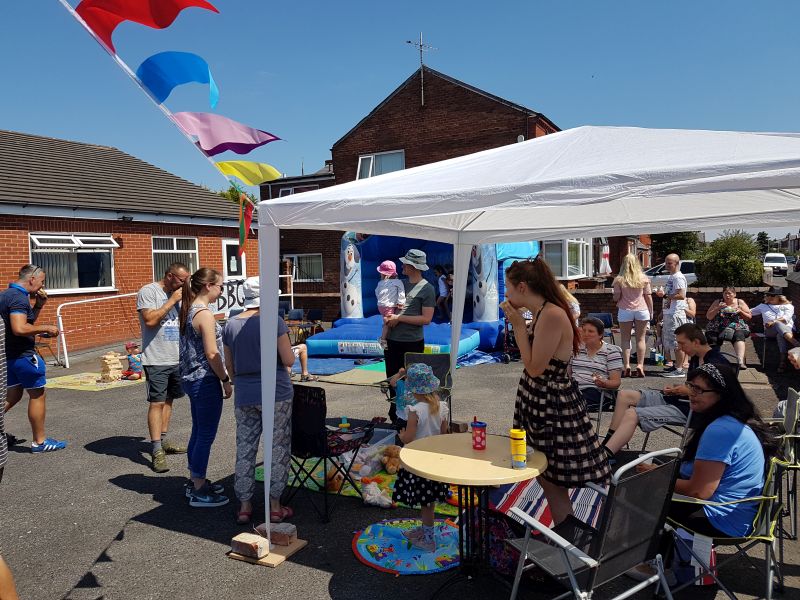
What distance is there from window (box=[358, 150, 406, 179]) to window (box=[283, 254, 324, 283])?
4.97 meters

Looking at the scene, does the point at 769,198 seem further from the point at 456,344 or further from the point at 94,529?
the point at 94,529

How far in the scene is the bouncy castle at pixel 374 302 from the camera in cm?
1088

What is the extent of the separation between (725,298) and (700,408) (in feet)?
20.3

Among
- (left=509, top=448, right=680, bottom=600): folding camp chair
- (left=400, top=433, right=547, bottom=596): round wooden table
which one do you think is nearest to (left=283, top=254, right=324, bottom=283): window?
(left=400, top=433, right=547, bottom=596): round wooden table

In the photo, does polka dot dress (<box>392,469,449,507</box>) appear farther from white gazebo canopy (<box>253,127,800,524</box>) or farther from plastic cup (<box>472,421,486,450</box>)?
white gazebo canopy (<box>253,127,800,524</box>)

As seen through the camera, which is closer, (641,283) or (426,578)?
(426,578)

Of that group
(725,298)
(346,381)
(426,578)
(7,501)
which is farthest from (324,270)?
(426,578)

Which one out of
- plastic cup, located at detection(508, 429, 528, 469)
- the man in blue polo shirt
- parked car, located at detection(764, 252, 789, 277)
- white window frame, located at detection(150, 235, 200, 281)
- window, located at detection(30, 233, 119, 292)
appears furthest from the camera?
parked car, located at detection(764, 252, 789, 277)

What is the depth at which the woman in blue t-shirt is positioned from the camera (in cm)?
297

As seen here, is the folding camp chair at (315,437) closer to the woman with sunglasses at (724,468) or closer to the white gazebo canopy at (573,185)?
the white gazebo canopy at (573,185)

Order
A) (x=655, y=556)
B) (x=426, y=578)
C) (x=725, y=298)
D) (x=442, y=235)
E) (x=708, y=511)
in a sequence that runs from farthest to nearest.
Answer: (x=725, y=298) → (x=442, y=235) → (x=426, y=578) → (x=708, y=511) → (x=655, y=556)

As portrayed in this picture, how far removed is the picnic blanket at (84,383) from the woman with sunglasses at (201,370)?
5272 mm

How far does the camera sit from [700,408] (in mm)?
3148

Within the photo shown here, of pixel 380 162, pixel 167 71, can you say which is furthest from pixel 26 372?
pixel 380 162
